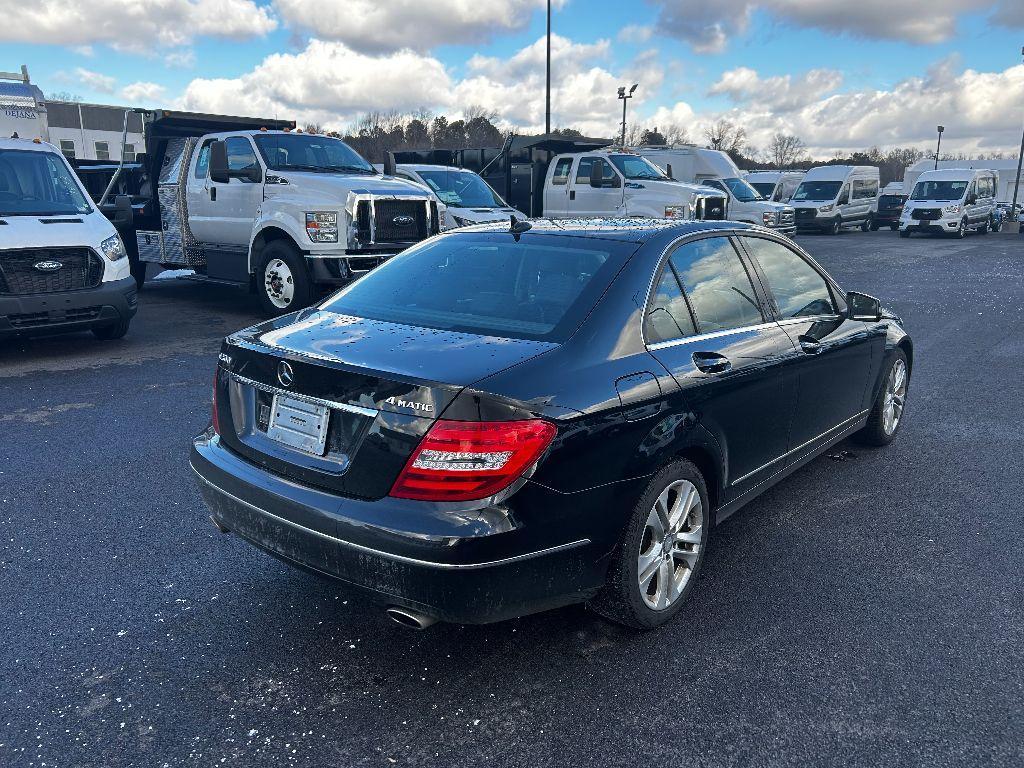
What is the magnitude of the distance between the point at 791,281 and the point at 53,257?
674cm

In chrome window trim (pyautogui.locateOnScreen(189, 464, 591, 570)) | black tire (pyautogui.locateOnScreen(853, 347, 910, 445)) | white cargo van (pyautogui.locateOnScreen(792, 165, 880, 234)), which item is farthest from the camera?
white cargo van (pyautogui.locateOnScreen(792, 165, 880, 234))

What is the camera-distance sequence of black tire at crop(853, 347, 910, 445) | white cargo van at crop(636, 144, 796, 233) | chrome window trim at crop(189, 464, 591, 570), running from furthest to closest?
white cargo van at crop(636, 144, 796, 233)
black tire at crop(853, 347, 910, 445)
chrome window trim at crop(189, 464, 591, 570)

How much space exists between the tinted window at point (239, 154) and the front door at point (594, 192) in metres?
8.07

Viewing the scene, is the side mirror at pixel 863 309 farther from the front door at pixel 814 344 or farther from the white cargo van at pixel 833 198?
the white cargo van at pixel 833 198

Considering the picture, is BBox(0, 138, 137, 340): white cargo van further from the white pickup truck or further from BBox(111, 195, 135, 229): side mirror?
the white pickup truck

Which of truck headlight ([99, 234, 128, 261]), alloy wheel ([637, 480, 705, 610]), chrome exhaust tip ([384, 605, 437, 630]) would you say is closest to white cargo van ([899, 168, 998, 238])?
truck headlight ([99, 234, 128, 261])

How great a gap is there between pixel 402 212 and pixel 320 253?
1.19 meters

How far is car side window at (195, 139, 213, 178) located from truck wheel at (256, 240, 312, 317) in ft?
6.36

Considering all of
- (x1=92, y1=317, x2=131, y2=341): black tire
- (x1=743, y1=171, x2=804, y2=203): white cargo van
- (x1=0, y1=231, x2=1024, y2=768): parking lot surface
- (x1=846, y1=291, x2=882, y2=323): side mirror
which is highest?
(x1=743, y1=171, x2=804, y2=203): white cargo van

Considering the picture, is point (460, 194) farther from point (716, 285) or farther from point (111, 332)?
point (716, 285)

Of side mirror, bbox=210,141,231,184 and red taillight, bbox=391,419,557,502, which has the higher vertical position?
side mirror, bbox=210,141,231,184

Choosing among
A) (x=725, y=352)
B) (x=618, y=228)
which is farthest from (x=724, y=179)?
(x=725, y=352)

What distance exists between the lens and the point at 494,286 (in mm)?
3549

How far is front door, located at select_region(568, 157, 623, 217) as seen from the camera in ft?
55.6
